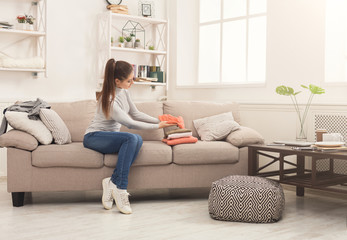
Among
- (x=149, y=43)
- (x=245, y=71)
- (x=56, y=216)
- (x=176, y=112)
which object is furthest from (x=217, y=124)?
(x=149, y=43)

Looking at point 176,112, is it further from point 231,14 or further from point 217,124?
point 231,14

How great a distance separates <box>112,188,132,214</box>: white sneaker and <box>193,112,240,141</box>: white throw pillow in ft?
3.51

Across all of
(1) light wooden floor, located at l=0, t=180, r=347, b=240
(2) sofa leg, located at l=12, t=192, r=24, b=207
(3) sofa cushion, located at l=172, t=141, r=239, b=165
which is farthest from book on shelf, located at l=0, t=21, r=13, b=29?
(3) sofa cushion, located at l=172, t=141, r=239, b=165

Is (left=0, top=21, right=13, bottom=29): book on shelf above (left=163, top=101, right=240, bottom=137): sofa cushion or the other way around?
above

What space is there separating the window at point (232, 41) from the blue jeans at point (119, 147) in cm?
206

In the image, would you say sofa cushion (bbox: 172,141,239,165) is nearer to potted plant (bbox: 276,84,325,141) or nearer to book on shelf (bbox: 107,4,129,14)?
potted plant (bbox: 276,84,325,141)

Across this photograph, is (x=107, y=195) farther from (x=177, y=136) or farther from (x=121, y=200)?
(x=177, y=136)

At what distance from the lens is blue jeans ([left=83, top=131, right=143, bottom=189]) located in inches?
141

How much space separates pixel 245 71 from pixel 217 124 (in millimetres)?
1286

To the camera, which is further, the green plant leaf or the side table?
the green plant leaf

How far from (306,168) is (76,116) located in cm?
217

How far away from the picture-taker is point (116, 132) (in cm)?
374

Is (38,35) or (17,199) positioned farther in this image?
(38,35)

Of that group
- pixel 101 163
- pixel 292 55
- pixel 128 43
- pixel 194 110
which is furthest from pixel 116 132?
pixel 128 43
